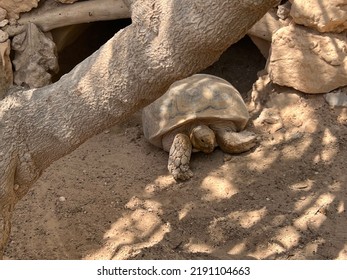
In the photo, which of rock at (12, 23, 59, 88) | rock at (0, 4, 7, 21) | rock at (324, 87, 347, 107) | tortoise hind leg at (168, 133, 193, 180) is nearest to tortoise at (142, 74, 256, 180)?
tortoise hind leg at (168, 133, 193, 180)

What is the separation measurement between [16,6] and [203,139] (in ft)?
7.34

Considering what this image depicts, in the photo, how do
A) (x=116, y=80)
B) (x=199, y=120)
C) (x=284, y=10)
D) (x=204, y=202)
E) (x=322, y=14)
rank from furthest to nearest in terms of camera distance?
(x=199, y=120), (x=284, y=10), (x=322, y=14), (x=204, y=202), (x=116, y=80)

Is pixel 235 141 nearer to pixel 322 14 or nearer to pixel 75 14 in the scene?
pixel 322 14

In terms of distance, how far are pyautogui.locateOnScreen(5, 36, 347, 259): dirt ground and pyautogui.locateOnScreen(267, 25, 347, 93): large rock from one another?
0.50ft

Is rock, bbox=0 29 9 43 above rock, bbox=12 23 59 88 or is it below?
above

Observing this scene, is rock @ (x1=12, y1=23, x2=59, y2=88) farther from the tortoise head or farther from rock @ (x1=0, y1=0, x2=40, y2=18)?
the tortoise head

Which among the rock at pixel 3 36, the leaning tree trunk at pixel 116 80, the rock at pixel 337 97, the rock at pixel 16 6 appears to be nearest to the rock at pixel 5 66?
the rock at pixel 3 36

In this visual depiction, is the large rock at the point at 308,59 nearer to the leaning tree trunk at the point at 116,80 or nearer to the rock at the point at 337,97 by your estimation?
the rock at the point at 337,97

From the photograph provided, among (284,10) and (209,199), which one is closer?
(209,199)

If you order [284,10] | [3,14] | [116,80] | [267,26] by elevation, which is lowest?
[267,26]

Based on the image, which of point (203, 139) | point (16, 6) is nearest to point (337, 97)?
point (203, 139)

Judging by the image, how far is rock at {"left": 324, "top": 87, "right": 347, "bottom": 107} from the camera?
188 inches

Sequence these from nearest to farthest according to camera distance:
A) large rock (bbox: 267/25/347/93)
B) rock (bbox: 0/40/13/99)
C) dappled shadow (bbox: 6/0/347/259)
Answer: dappled shadow (bbox: 6/0/347/259) → large rock (bbox: 267/25/347/93) → rock (bbox: 0/40/13/99)

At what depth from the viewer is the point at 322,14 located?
4508mm
